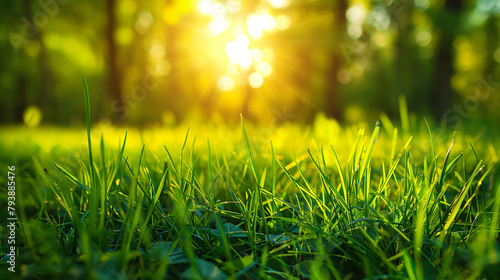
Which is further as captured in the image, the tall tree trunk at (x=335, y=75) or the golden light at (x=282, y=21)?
the golden light at (x=282, y=21)

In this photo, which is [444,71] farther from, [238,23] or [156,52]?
Result: [156,52]

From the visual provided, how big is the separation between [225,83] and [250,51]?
10.6 meters

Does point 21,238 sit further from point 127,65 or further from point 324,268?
point 127,65

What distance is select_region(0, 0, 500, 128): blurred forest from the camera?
6.75 meters

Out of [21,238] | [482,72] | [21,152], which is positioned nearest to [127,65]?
[21,152]

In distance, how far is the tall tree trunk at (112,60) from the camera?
8.12 m

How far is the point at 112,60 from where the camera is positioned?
8.41 m

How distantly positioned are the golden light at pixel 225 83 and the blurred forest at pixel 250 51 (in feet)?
0.44

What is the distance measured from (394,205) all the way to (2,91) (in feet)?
80.9

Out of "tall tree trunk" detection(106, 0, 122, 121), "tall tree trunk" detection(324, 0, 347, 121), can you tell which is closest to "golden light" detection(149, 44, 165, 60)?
"tall tree trunk" detection(106, 0, 122, 121)

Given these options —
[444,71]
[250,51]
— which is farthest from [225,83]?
[444,71]

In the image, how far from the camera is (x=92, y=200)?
668 millimetres

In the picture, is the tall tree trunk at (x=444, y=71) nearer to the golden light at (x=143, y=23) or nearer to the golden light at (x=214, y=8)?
the golden light at (x=214, y=8)

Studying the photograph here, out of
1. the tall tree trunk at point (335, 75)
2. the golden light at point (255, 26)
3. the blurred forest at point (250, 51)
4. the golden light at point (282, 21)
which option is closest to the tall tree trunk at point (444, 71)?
the blurred forest at point (250, 51)
